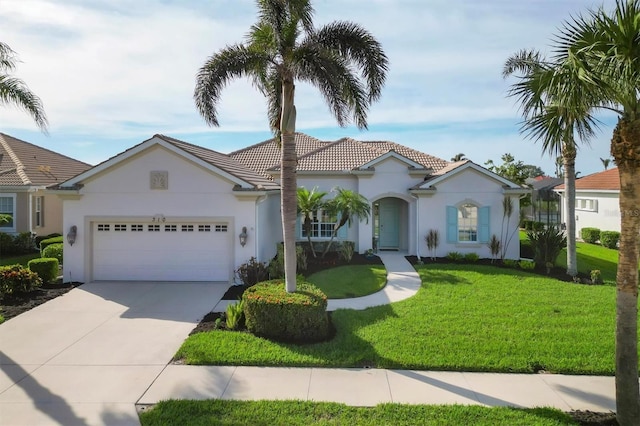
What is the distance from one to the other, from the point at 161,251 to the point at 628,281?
43.7 feet

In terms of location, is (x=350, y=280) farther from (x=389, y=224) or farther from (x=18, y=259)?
(x=18, y=259)

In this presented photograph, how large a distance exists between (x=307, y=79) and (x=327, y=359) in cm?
684

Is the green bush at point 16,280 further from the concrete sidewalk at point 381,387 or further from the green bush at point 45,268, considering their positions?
the concrete sidewalk at point 381,387

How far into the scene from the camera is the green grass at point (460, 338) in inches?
307

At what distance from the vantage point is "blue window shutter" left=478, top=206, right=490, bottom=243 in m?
18.3

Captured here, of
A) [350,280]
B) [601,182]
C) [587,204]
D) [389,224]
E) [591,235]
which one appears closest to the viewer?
[350,280]

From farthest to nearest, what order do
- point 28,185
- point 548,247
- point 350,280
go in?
point 28,185 → point 548,247 → point 350,280

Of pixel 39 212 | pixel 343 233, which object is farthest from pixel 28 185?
pixel 343 233

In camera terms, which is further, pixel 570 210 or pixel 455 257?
pixel 455 257

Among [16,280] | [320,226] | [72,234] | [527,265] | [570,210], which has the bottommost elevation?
[527,265]

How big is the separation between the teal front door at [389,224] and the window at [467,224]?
2.93m

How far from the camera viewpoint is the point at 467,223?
18.6 metres

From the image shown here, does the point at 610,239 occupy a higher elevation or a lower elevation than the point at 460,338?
higher

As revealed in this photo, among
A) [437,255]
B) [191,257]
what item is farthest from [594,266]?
[191,257]
